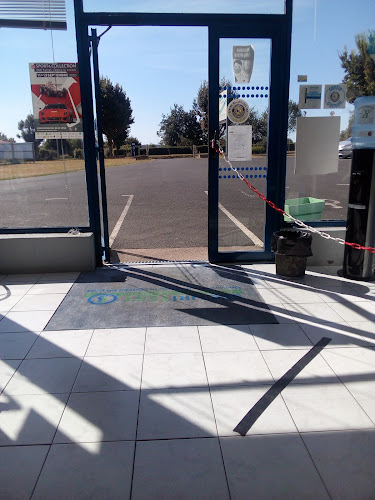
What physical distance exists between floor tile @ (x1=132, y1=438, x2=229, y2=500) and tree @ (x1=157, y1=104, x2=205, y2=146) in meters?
27.1

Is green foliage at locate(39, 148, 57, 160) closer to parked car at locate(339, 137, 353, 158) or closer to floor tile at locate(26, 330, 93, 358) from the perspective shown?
floor tile at locate(26, 330, 93, 358)

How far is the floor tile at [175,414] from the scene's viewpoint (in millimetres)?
2225

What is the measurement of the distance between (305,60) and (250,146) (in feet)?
3.80

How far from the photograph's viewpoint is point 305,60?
472 cm

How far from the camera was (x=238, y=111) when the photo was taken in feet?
15.9

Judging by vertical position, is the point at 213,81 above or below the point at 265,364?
above

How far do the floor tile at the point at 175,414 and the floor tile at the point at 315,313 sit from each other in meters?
1.45

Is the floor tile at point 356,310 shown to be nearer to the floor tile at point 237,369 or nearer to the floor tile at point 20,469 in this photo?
the floor tile at point 237,369

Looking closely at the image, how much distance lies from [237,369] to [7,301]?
254 cm

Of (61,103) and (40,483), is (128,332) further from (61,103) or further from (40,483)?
(61,103)

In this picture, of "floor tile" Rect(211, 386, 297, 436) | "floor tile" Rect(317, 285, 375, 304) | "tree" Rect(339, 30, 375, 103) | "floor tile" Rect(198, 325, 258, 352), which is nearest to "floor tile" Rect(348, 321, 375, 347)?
"floor tile" Rect(317, 285, 375, 304)

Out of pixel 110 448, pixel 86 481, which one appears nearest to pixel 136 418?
pixel 110 448

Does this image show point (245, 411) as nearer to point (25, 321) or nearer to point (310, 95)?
point (25, 321)

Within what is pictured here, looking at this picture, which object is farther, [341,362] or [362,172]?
[362,172]
